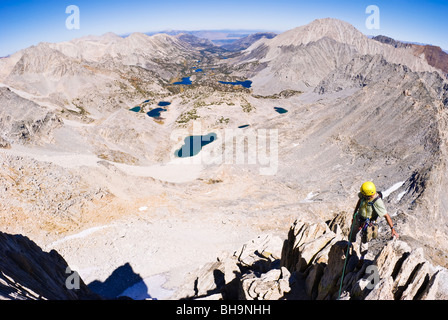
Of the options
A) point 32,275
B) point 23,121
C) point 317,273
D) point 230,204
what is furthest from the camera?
point 23,121

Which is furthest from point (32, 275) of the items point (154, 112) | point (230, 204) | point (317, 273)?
point (154, 112)

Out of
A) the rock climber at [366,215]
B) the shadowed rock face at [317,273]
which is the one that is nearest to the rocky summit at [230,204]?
the shadowed rock face at [317,273]

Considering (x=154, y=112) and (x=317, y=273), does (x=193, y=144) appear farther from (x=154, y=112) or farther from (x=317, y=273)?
(x=317, y=273)

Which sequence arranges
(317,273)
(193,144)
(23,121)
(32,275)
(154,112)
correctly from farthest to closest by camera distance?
(154,112) < (193,144) < (23,121) < (32,275) < (317,273)

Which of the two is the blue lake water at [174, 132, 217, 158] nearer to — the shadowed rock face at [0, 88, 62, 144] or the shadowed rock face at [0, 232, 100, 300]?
the shadowed rock face at [0, 88, 62, 144]

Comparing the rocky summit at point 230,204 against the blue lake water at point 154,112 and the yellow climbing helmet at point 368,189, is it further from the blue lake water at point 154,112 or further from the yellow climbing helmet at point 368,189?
the blue lake water at point 154,112
